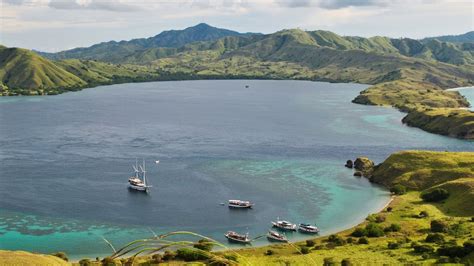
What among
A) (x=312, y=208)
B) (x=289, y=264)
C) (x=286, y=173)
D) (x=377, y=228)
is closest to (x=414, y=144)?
(x=286, y=173)

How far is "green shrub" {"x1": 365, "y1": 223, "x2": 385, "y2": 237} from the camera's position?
297 feet

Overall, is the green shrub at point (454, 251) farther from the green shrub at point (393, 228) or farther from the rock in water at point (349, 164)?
the rock in water at point (349, 164)

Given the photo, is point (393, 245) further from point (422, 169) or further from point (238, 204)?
point (422, 169)

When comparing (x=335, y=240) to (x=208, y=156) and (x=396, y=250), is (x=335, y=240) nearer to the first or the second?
(x=396, y=250)

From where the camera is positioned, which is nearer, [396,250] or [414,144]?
[396,250]

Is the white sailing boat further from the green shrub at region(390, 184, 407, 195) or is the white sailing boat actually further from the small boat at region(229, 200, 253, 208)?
the green shrub at region(390, 184, 407, 195)

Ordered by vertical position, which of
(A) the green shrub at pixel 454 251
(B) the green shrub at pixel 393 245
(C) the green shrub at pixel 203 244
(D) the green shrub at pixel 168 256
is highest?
(C) the green shrub at pixel 203 244

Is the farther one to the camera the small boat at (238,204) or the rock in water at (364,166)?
the rock in water at (364,166)

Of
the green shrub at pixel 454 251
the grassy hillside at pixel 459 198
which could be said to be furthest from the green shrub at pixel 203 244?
the grassy hillside at pixel 459 198

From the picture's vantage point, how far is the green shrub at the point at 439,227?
284 feet

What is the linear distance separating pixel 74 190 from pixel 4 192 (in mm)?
17357

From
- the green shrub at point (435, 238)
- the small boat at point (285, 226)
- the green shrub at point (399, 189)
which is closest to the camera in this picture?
the green shrub at point (435, 238)

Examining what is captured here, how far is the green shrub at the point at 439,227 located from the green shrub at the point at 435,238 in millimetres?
6091

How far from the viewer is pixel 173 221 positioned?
105750 mm
